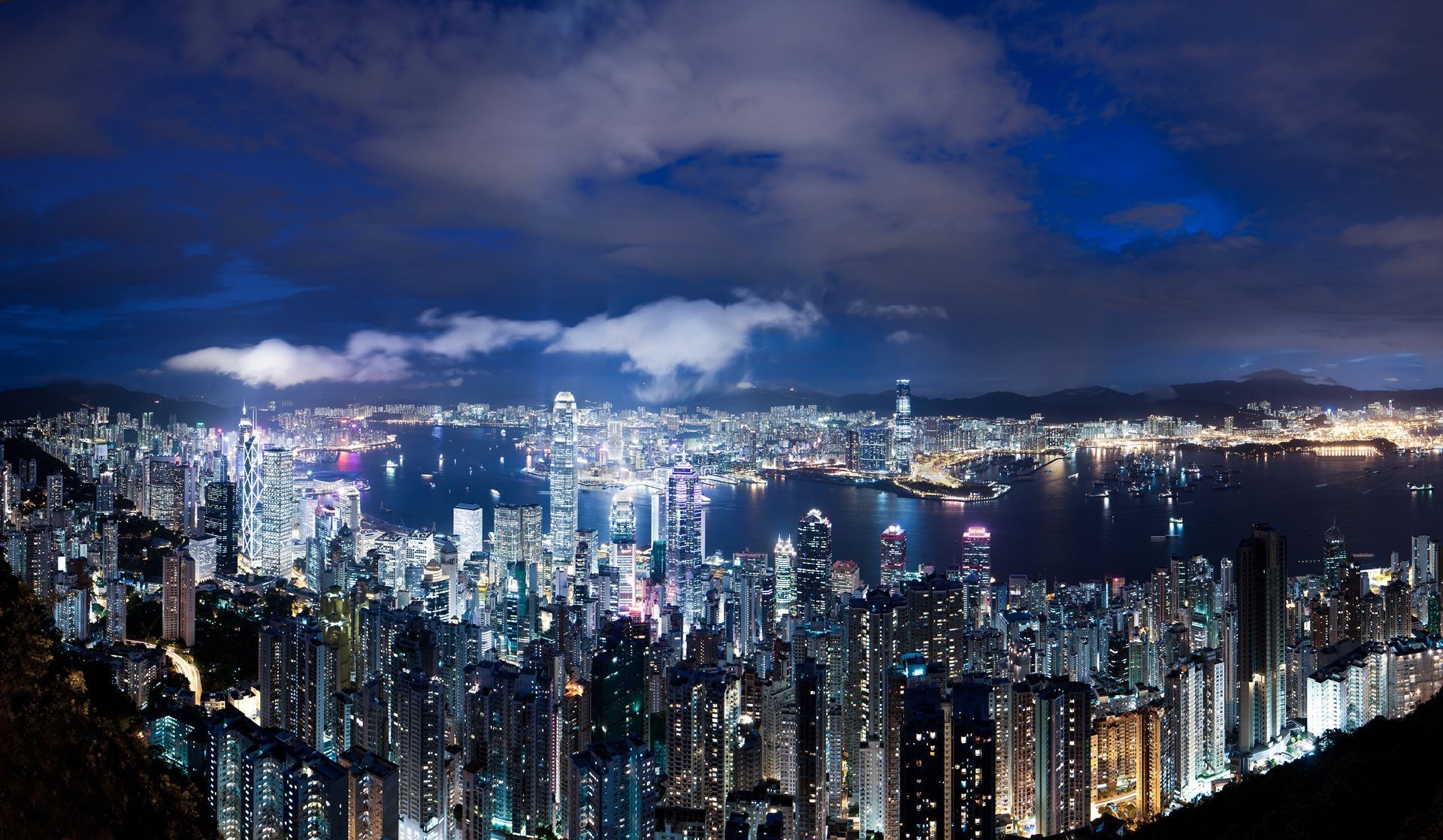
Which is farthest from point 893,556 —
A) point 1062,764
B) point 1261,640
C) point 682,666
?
point 1062,764

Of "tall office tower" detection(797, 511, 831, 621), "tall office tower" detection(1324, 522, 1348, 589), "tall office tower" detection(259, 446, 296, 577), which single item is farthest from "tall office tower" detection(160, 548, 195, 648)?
"tall office tower" detection(1324, 522, 1348, 589)

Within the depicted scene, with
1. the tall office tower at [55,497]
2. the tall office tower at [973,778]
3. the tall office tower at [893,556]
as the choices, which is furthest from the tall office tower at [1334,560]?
the tall office tower at [55,497]

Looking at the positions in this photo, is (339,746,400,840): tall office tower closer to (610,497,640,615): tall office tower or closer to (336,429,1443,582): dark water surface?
(610,497,640,615): tall office tower

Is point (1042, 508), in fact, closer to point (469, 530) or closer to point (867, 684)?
point (867, 684)

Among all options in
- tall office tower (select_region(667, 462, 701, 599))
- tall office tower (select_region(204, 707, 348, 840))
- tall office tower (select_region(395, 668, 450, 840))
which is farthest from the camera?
tall office tower (select_region(667, 462, 701, 599))

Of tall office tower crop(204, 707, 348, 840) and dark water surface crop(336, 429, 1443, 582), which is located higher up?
dark water surface crop(336, 429, 1443, 582)

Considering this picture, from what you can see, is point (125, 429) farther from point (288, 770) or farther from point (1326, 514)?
point (1326, 514)
